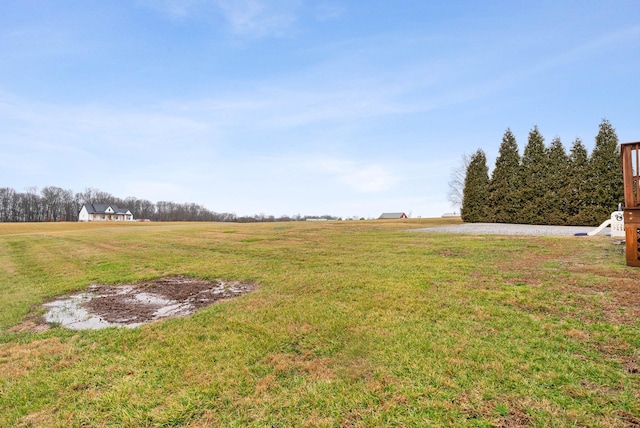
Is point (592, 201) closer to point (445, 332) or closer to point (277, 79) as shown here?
point (277, 79)

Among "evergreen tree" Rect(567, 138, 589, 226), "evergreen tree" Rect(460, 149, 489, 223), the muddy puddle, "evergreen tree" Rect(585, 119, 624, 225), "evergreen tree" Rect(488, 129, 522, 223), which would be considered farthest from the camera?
"evergreen tree" Rect(460, 149, 489, 223)

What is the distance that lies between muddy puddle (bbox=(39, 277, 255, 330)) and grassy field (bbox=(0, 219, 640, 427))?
1.39 ft

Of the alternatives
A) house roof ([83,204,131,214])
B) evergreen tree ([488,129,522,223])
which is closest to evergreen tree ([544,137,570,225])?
evergreen tree ([488,129,522,223])

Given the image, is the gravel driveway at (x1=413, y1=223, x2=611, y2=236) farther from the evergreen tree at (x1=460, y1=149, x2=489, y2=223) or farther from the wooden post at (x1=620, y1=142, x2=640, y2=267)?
the evergreen tree at (x1=460, y1=149, x2=489, y2=223)

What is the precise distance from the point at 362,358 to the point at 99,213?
340 feet

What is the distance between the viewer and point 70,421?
2.47 metres

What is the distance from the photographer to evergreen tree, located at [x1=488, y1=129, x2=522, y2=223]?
26281 mm

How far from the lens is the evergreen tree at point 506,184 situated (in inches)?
1035

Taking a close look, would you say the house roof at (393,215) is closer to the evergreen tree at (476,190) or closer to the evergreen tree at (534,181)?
the evergreen tree at (476,190)

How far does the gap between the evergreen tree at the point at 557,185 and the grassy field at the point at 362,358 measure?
826 inches

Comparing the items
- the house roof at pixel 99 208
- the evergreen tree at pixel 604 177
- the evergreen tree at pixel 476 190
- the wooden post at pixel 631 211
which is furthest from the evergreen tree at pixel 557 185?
the house roof at pixel 99 208

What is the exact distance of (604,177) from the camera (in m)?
21.6

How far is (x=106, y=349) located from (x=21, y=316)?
3.36 meters

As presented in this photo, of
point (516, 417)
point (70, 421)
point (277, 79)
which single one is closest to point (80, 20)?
point (277, 79)
